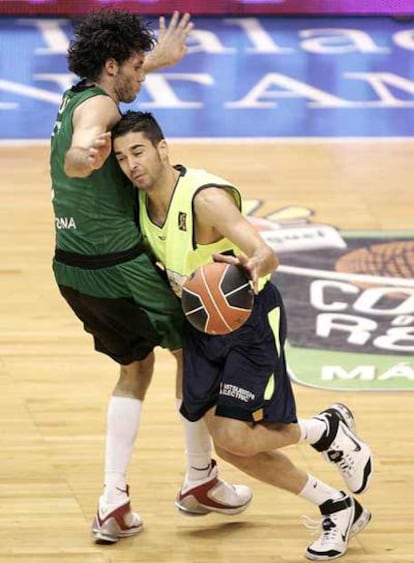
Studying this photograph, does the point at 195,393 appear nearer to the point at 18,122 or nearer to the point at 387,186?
the point at 387,186

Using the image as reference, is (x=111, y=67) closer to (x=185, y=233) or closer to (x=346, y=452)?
Answer: (x=185, y=233)

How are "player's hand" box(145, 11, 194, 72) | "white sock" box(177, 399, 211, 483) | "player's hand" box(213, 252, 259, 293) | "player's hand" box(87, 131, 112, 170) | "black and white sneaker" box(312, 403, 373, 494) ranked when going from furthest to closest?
1. "player's hand" box(145, 11, 194, 72)
2. "white sock" box(177, 399, 211, 483)
3. "black and white sneaker" box(312, 403, 373, 494)
4. "player's hand" box(87, 131, 112, 170)
5. "player's hand" box(213, 252, 259, 293)

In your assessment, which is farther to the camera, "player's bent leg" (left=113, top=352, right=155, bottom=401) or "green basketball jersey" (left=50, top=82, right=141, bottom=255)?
"player's bent leg" (left=113, top=352, right=155, bottom=401)

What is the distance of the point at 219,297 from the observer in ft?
16.6

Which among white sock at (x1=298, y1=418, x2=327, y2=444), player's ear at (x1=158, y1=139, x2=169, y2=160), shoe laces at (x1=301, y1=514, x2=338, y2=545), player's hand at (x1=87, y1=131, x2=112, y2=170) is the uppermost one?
player's hand at (x1=87, y1=131, x2=112, y2=170)

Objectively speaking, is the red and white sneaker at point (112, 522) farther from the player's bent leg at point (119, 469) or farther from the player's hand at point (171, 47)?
the player's hand at point (171, 47)

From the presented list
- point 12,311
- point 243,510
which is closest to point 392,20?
point 12,311

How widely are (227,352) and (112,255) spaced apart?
577 millimetres

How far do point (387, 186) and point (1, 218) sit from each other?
2.74 metres

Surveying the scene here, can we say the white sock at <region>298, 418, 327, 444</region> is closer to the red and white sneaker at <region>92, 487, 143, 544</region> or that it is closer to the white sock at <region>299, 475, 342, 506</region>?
the white sock at <region>299, 475, 342, 506</region>

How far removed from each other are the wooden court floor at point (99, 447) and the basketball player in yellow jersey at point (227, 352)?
0.98 ft

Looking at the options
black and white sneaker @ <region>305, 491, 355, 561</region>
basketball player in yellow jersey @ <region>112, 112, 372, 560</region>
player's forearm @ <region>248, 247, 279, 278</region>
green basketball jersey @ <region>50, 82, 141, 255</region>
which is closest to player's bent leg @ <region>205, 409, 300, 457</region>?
basketball player in yellow jersey @ <region>112, 112, 372, 560</region>

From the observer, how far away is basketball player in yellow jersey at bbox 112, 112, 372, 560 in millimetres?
5363

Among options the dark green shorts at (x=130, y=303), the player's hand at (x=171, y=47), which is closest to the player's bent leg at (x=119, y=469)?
the dark green shorts at (x=130, y=303)
